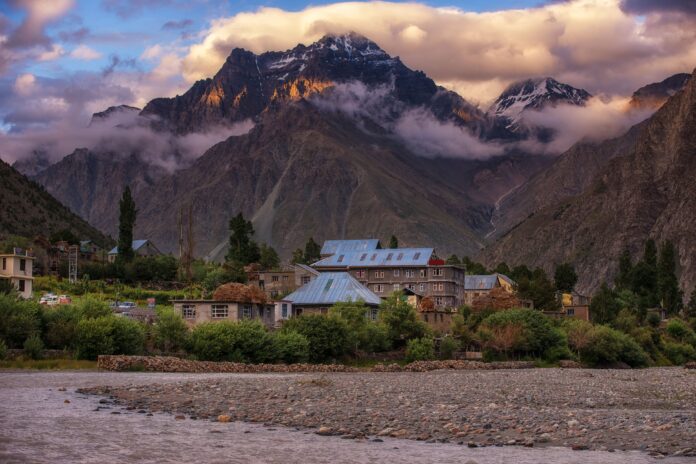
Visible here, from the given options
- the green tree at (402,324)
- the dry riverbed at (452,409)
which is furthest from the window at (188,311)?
the dry riverbed at (452,409)

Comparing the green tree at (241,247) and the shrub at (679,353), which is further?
the green tree at (241,247)

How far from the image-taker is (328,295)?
11669cm

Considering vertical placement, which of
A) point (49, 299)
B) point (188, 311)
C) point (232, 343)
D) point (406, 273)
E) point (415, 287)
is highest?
point (406, 273)

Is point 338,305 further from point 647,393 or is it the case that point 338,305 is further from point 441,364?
point 647,393

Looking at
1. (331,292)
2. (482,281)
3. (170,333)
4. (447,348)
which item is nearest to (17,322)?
(170,333)

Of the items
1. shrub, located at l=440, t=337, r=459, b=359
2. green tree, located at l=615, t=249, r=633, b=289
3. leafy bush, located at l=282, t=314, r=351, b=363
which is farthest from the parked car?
green tree, located at l=615, t=249, r=633, b=289

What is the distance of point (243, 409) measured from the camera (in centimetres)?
3838

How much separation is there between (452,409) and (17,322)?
135 ft

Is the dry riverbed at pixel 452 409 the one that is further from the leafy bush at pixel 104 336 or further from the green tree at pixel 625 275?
the green tree at pixel 625 275

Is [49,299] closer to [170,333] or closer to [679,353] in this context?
[170,333]

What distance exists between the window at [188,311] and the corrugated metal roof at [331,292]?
61.1 feet

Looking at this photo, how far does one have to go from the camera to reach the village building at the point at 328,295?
378 feet

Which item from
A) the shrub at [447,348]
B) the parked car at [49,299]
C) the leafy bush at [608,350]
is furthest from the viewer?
the leafy bush at [608,350]

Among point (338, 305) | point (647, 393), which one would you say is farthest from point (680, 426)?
point (338, 305)
